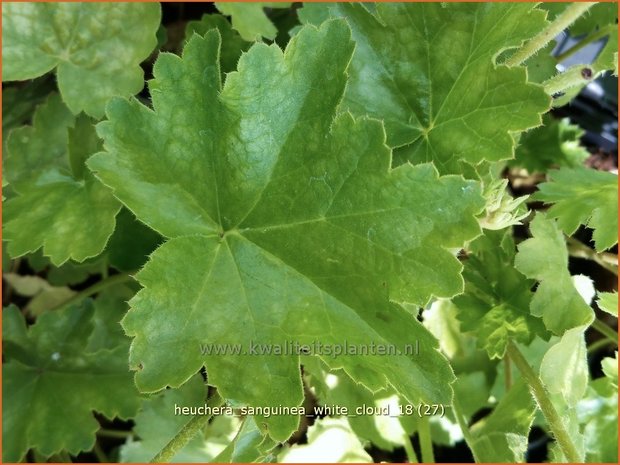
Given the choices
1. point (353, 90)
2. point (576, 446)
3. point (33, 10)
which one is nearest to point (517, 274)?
point (576, 446)

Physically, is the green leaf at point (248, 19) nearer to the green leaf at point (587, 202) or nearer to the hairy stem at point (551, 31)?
the hairy stem at point (551, 31)

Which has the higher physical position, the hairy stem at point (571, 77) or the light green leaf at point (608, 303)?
the hairy stem at point (571, 77)

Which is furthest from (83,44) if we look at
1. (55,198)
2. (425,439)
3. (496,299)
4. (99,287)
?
(425,439)

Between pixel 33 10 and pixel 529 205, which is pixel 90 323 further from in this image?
pixel 529 205

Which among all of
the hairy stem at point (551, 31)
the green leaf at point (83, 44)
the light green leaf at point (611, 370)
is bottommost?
the light green leaf at point (611, 370)

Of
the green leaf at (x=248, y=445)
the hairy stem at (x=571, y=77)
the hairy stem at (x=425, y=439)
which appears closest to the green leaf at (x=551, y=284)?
the hairy stem at (x=571, y=77)

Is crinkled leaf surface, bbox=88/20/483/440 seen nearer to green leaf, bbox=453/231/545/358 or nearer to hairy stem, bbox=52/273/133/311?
green leaf, bbox=453/231/545/358

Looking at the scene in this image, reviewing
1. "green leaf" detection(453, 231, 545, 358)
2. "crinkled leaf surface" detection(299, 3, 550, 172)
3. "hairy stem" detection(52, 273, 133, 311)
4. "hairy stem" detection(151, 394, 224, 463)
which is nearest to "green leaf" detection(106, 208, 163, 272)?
"hairy stem" detection(52, 273, 133, 311)

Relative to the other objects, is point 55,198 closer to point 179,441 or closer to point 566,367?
point 179,441
